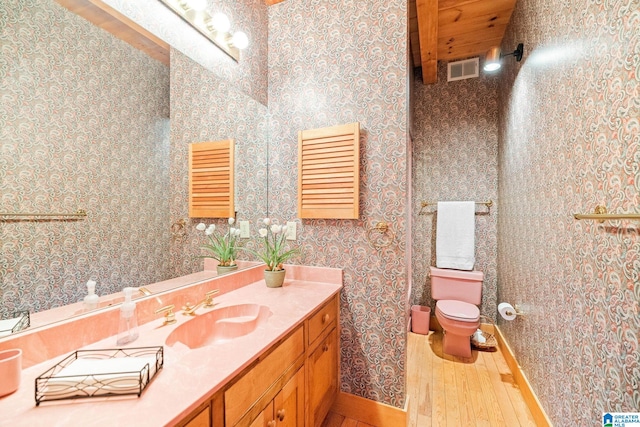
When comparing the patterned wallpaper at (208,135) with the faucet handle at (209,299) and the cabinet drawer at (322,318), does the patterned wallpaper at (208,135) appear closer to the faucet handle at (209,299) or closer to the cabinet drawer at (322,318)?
the faucet handle at (209,299)

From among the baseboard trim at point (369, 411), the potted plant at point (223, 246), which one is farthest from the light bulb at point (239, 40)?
the baseboard trim at point (369, 411)

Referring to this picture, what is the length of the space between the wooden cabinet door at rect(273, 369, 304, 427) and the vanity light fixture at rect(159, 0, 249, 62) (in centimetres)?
173

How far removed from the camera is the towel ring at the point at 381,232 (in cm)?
158

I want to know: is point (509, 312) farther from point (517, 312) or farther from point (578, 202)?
point (578, 202)

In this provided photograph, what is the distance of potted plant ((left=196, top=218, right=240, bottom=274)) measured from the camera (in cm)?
144

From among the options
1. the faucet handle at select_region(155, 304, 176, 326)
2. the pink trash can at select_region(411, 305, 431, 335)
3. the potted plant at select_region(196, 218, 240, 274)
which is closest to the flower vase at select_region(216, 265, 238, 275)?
the potted plant at select_region(196, 218, 240, 274)

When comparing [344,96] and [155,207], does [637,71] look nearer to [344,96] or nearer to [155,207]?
[344,96]

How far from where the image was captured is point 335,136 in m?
1.65

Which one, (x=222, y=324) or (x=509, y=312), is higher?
(x=222, y=324)

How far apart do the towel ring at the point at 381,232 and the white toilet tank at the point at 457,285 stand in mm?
1338

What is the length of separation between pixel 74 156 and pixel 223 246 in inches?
31.5

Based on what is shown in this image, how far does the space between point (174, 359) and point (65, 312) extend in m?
0.41

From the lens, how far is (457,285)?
8.38 feet

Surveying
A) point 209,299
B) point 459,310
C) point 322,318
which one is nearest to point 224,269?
point 209,299
